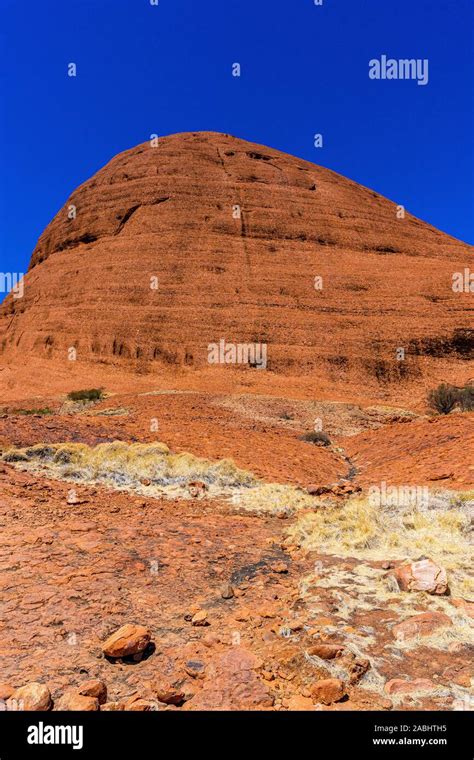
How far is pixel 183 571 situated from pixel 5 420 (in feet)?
28.4

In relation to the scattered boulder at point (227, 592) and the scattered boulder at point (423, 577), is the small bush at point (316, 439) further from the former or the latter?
the scattered boulder at point (227, 592)

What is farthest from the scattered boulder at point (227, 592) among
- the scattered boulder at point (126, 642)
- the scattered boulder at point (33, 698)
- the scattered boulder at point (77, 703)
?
the scattered boulder at point (33, 698)

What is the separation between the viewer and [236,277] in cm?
3866

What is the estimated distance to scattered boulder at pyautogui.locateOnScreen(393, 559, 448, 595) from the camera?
12.7ft

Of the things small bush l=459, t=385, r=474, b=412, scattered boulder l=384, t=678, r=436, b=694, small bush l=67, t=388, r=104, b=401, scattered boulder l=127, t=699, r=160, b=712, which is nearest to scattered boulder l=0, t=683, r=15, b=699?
scattered boulder l=127, t=699, r=160, b=712

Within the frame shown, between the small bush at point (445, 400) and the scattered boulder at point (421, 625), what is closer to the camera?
the scattered boulder at point (421, 625)

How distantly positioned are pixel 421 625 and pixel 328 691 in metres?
1.07

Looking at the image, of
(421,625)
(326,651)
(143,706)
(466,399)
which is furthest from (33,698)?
(466,399)

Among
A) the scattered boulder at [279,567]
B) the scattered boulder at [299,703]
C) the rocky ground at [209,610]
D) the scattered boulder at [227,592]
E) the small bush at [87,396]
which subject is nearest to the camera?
the scattered boulder at [299,703]

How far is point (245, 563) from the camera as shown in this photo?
4.96m

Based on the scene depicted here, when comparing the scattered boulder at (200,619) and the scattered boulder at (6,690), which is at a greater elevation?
the scattered boulder at (6,690)

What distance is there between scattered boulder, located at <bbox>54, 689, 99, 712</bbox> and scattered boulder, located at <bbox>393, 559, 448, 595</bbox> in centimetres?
264

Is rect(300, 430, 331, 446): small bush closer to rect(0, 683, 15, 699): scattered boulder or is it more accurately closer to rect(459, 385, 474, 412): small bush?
rect(459, 385, 474, 412): small bush

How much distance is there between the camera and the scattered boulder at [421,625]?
3.38m
